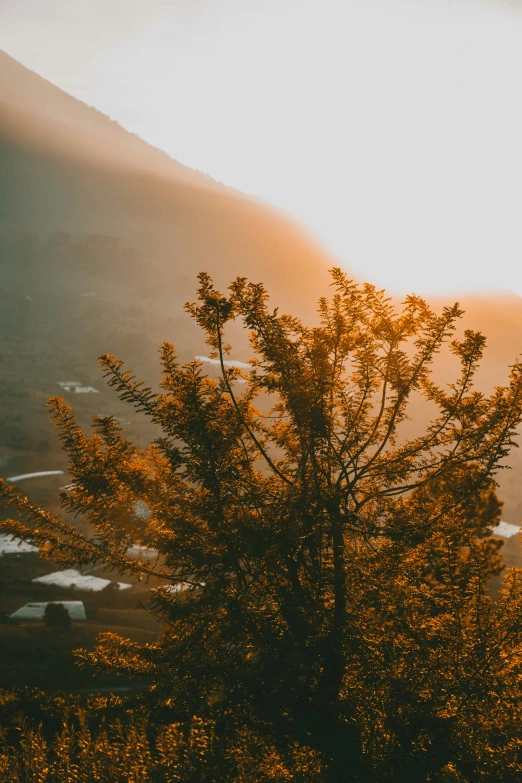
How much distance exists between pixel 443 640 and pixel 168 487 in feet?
15.7

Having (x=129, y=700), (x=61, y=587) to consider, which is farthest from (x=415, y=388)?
(x=61, y=587)

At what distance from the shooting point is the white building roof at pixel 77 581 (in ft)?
180

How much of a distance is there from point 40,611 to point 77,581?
27.7 feet

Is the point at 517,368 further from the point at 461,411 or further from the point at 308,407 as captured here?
the point at 308,407

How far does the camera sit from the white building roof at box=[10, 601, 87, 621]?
46906mm

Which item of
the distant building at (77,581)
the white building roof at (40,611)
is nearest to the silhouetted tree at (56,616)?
the white building roof at (40,611)

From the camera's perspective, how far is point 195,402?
696 centimetres

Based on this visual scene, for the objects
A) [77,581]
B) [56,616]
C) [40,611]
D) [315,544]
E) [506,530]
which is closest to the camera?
[315,544]

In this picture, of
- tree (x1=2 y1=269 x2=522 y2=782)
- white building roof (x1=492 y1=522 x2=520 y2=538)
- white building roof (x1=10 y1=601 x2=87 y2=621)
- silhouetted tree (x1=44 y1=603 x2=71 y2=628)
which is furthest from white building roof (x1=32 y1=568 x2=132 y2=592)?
white building roof (x1=492 y1=522 x2=520 y2=538)

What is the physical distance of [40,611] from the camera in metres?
47.6

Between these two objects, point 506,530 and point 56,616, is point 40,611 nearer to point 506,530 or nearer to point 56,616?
point 56,616

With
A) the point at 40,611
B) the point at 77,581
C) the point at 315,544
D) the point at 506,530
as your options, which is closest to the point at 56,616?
the point at 40,611

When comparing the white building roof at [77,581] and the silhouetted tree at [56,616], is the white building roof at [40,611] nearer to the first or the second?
the silhouetted tree at [56,616]

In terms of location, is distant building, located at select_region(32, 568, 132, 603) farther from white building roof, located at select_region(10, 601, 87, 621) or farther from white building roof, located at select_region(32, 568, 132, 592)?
white building roof, located at select_region(10, 601, 87, 621)
